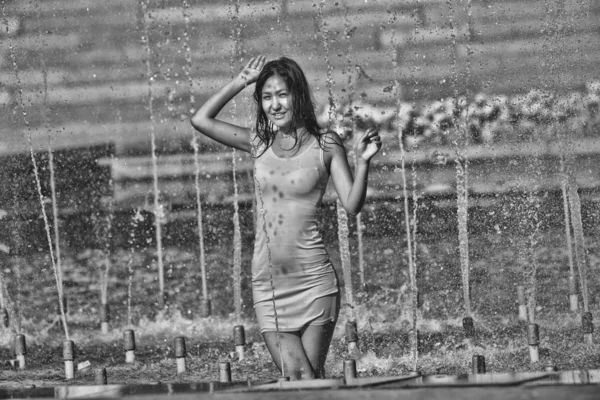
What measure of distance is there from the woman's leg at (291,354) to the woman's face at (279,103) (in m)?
0.73

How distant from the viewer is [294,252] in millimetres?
4734

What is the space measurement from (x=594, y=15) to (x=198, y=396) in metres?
19.3

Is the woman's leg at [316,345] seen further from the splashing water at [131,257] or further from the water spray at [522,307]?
the splashing water at [131,257]

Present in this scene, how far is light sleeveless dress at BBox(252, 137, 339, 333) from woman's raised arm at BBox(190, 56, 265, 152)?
0.25 metres

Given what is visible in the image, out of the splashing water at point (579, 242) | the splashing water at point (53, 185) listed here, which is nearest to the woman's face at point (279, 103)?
the splashing water at point (579, 242)

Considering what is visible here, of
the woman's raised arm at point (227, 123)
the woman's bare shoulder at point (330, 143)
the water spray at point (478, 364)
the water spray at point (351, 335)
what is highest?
the woman's raised arm at point (227, 123)

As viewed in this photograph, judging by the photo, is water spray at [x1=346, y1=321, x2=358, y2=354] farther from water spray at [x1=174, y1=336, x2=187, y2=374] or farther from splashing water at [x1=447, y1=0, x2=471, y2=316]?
splashing water at [x1=447, y1=0, x2=471, y2=316]

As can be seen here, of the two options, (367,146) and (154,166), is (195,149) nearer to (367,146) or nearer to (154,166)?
(154,166)

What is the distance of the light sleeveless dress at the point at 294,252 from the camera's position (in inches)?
186

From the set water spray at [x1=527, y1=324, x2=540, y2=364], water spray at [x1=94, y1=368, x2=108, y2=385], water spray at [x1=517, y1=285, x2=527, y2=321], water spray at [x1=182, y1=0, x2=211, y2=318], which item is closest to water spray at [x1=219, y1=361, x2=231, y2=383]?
water spray at [x1=94, y1=368, x2=108, y2=385]

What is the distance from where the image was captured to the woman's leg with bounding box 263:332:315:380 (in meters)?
4.68

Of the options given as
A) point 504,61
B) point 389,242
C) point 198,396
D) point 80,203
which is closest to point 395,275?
point 389,242

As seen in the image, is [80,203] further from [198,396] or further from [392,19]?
[198,396]

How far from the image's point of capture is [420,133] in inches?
821
